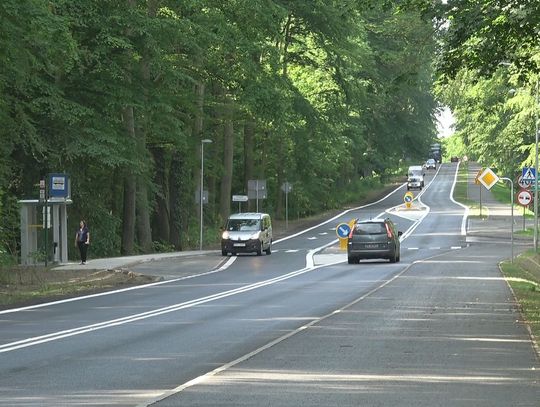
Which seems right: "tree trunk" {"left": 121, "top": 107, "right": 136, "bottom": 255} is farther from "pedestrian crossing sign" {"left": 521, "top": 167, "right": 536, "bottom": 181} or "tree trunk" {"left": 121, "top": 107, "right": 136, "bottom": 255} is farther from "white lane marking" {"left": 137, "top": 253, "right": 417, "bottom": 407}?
"white lane marking" {"left": 137, "top": 253, "right": 417, "bottom": 407}

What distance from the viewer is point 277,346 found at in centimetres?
1483

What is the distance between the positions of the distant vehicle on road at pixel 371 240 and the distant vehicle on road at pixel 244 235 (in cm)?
684

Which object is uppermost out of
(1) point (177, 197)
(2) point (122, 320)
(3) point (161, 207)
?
(1) point (177, 197)

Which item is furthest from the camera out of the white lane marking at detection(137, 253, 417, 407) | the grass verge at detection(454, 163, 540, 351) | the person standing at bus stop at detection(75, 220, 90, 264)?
the person standing at bus stop at detection(75, 220, 90, 264)

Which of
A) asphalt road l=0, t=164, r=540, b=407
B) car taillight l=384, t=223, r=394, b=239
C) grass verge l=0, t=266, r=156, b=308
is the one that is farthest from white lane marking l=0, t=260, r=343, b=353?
car taillight l=384, t=223, r=394, b=239

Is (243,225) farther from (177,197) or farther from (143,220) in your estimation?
(177,197)

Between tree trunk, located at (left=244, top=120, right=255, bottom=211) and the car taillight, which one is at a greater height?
tree trunk, located at (left=244, top=120, right=255, bottom=211)

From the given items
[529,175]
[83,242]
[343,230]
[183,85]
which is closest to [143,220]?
[183,85]

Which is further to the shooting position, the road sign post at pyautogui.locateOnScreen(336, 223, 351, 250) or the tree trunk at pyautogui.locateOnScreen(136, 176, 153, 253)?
the road sign post at pyautogui.locateOnScreen(336, 223, 351, 250)

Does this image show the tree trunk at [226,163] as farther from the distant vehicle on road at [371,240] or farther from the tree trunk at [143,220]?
the distant vehicle on road at [371,240]

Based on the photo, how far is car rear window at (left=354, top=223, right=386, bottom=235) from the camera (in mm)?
42094

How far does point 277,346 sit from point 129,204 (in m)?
32.6

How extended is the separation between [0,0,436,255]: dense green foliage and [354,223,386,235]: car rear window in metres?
7.20

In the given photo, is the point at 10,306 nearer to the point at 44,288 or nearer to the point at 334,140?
the point at 44,288
